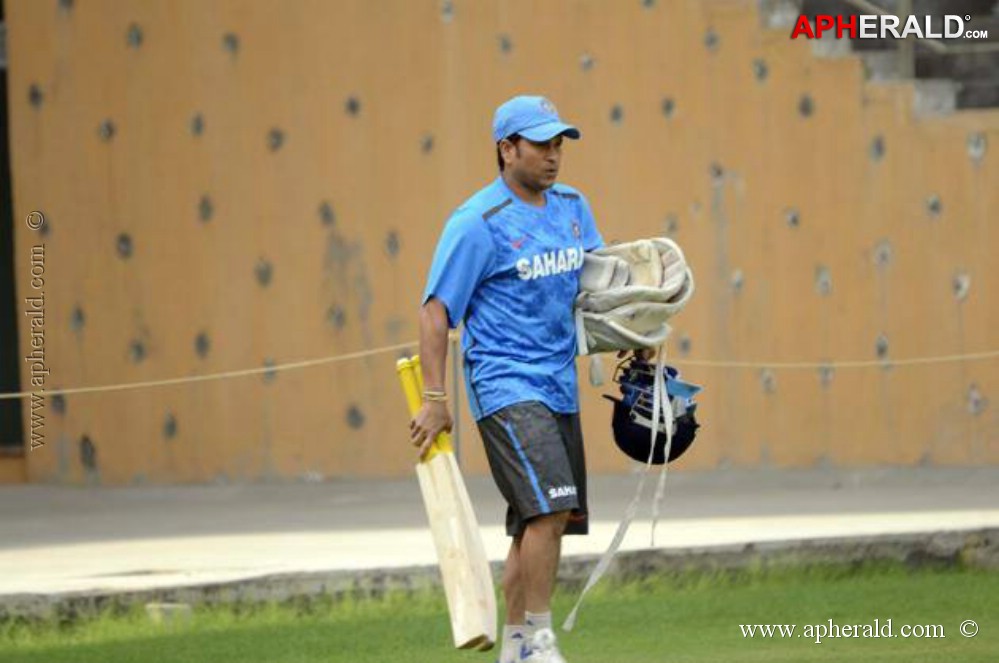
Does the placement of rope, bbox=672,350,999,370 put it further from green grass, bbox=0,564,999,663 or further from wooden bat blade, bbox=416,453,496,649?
wooden bat blade, bbox=416,453,496,649

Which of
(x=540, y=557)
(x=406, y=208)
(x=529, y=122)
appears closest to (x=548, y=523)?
(x=540, y=557)

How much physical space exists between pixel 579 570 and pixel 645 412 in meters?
2.75

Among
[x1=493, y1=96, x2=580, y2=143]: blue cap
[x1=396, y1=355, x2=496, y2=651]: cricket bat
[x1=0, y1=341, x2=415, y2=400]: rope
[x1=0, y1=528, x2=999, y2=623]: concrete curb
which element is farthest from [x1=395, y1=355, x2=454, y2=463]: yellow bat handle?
[x1=0, y1=341, x2=415, y2=400]: rope

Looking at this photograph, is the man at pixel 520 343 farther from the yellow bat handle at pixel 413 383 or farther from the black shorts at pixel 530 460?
the yellow bat handle at pixel 413 383

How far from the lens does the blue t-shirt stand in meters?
8.21

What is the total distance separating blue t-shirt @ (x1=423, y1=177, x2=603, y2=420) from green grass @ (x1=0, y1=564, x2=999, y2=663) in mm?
1354

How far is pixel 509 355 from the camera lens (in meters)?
8.29

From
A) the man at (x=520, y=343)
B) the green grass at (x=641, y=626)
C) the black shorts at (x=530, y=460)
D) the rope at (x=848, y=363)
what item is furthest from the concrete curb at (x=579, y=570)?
the rope at (x=848, y=363)

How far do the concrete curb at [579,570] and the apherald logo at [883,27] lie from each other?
16.2ft

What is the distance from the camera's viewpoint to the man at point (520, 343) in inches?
324

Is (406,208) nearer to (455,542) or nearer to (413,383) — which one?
(413,383)

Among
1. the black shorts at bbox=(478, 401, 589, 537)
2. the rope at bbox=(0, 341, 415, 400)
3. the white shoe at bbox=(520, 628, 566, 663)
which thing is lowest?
the rope at bbox=(0, 341, 415, 400)

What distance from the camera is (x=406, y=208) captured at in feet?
52.7

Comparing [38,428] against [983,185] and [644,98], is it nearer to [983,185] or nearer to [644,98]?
[644,98]
